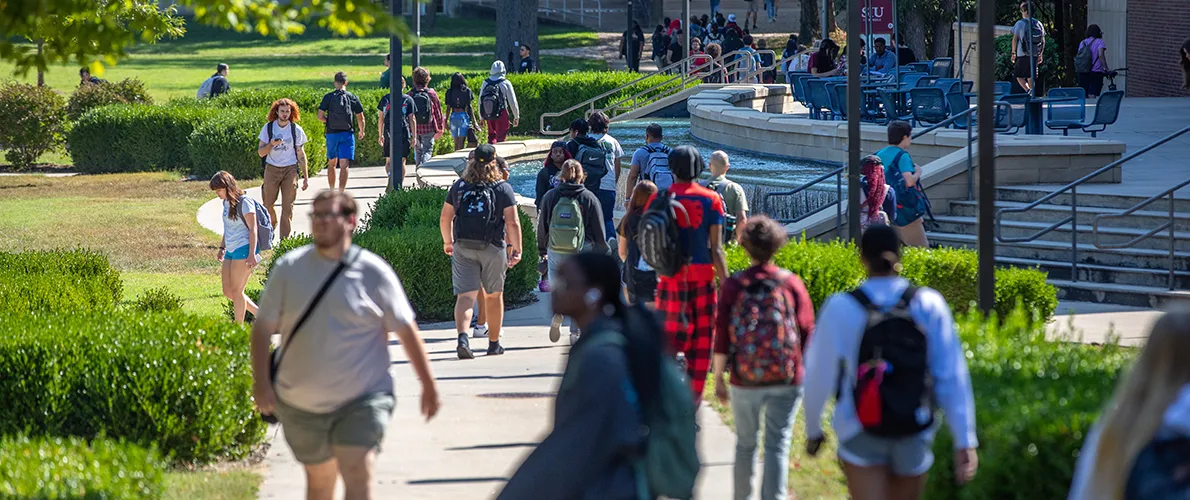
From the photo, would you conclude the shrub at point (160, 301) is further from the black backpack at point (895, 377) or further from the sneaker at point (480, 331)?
the black backpack at point (895, 377)

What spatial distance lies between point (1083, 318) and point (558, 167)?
4330mm

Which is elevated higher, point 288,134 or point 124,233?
point 288,134

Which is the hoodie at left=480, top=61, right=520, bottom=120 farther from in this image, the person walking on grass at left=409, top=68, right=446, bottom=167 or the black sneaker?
the black sneaker

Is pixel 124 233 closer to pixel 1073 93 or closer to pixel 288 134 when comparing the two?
pixel 288 134

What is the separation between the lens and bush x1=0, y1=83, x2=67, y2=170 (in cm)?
2728

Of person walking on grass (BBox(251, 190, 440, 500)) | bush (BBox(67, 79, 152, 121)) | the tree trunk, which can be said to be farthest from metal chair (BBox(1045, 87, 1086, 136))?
the tree trunk

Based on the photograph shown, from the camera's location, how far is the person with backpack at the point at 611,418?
14.5ft

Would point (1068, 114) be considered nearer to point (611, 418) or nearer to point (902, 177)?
point (902, 177)

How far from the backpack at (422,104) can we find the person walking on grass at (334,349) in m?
15.2

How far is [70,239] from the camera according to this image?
60.5ft

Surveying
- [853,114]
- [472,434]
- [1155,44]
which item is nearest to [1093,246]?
[853,114]

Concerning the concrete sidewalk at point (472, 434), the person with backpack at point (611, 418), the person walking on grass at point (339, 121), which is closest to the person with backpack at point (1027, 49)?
the person walking on grass at point (339, 121)

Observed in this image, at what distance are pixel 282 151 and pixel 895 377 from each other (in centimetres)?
1227

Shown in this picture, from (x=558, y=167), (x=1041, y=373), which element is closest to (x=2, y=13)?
(x=1041, y=373)
